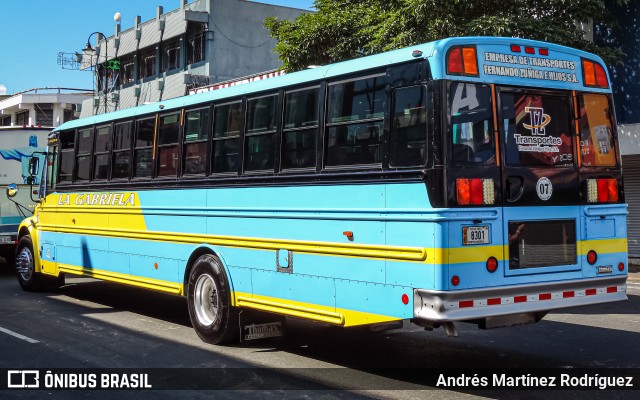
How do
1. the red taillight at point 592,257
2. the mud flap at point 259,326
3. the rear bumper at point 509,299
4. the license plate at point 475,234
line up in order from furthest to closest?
the mud flap at point 259,326 < the red taillight at point 592,257 < the license plate at point 475,234 < the rear bumper at point 509,299

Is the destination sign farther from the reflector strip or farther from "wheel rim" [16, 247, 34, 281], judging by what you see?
"wheel rim" [16, 247, 34, 281]

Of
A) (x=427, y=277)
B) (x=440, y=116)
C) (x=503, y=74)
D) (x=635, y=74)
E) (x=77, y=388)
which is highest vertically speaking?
(x=635, y=74)

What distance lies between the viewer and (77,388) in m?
7.16

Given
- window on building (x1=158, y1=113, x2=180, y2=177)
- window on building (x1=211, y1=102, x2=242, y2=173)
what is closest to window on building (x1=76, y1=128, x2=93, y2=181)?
window on building (x1=158, y1=113, x2=180, y2=177)

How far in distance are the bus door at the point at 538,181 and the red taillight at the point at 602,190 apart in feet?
0.68

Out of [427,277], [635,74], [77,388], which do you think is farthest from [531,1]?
[77,388]

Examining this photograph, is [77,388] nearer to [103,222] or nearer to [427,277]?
[427,277]

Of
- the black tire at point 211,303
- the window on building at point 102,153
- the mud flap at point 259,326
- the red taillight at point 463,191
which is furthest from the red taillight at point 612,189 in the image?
the window on building at point 102,153

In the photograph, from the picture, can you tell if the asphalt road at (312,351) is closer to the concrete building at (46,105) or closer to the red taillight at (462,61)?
the red taillight at (462,61)

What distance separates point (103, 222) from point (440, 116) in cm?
694

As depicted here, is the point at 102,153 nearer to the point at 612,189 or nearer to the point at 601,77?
the point at 601,77

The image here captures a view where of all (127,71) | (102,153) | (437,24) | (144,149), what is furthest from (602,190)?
(127,71)

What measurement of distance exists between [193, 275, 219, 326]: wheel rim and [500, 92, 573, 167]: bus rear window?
13.5 feet

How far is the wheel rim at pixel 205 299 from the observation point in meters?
9.31
